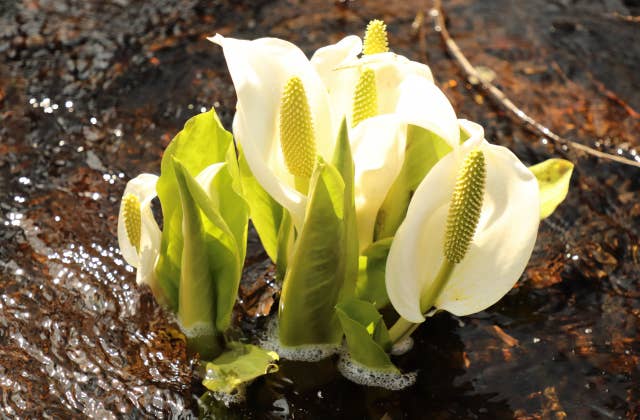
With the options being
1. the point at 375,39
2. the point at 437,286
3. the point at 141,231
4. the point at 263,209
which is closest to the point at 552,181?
the point at 437,286

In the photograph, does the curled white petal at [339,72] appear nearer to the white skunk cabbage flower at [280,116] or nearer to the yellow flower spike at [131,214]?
the white skunk cabbage flower at [280,116]

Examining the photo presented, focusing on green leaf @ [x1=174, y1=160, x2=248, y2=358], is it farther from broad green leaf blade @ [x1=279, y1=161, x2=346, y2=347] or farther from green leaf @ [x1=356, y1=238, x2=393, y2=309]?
green leaf @ [x1=356, y1=238, x2=393, y2=309]

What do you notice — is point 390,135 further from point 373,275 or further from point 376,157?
point 373,275

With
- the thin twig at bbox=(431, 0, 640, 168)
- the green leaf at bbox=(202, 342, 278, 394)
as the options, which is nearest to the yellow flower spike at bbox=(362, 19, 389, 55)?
the green leaf at bbox=(202, 342, 278, 394)

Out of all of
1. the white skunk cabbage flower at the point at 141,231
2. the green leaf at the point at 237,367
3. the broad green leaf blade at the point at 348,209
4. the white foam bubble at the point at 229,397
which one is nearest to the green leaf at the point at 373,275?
the broad green leaf blade at the point at 348,209

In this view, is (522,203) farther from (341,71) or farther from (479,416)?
(479,416)
